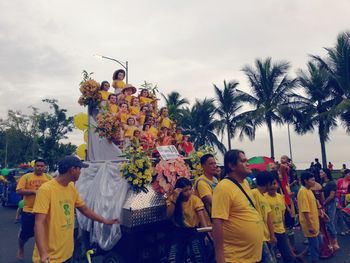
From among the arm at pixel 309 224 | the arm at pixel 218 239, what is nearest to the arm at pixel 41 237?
the arm at pixel 218 239

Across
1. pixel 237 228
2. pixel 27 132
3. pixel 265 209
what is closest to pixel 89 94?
pixel 265 209

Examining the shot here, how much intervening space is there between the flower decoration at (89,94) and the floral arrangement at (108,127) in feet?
2.15

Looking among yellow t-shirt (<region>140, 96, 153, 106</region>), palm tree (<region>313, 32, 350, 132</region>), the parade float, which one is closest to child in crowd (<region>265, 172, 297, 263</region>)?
the parade float

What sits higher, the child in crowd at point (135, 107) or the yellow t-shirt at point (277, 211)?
the child in crowd at point (135, 107)

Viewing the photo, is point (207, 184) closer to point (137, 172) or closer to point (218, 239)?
point (137, 172)

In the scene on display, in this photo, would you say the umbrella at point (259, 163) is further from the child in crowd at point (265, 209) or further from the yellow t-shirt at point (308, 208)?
the child in crowd at point (265, 209)

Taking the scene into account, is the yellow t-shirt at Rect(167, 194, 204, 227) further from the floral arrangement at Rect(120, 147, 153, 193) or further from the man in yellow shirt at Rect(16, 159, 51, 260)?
the man in yellow shirt at Rect(16, 159, 51, 260)

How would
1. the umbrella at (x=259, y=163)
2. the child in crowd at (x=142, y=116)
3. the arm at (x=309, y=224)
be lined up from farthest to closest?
the umbrella at (x=259, y=163)
the child in crowd at (x=142, y=116)
the arm at (x=309, y=224)

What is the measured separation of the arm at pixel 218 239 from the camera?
107 inches

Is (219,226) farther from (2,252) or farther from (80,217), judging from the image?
(2,252)

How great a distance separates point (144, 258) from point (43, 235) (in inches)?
82.4

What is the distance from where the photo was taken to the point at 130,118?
6.68m

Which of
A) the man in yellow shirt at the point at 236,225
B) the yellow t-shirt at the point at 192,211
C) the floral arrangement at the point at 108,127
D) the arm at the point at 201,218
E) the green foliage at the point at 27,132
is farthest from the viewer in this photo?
the green foliage at the point at 27,132

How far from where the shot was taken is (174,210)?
15.2 ft
